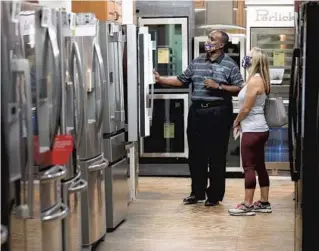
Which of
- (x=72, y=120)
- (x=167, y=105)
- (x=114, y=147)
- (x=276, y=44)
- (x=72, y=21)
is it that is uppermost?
(x=72, y=21)

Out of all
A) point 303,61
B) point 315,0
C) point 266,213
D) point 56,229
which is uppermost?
point 315,0

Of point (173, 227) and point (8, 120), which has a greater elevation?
point (8, 120)

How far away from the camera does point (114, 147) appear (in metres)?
5.39

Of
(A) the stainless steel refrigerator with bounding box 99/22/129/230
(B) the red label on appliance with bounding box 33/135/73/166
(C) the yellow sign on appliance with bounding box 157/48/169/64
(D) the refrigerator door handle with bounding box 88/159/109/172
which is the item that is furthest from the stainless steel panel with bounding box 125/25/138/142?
(C) the yellow sign on appliance with bounding box 157/48/169/64

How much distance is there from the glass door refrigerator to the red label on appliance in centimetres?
473

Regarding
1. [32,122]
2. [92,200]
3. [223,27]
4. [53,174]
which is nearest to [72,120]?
[53,174]

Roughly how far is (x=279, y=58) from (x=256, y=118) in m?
2.22

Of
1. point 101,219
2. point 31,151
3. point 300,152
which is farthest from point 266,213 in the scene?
point 31,151

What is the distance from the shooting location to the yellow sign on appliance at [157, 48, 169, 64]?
8172mm

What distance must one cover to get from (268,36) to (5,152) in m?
5.58

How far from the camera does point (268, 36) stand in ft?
25.8

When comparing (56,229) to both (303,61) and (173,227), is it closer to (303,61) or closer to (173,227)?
(303,61)

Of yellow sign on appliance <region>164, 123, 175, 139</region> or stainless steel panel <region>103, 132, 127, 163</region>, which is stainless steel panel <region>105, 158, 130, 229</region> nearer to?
stainless steel panel <region>103, 132, 127, 163</region>

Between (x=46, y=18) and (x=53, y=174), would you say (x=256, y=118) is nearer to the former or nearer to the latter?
(x=53, y=174)
